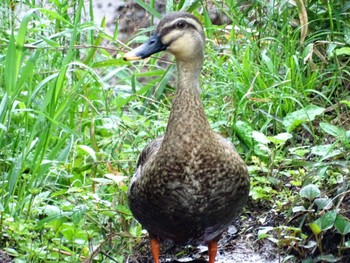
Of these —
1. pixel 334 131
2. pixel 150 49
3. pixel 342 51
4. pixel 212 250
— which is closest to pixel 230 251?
pixel 212 250

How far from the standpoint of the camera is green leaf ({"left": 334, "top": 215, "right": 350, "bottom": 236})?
4.76 meters

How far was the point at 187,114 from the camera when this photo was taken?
4.80 meters

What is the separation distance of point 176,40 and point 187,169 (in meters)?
0.61

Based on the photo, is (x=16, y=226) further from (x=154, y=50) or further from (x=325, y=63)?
(x=325, y=63)

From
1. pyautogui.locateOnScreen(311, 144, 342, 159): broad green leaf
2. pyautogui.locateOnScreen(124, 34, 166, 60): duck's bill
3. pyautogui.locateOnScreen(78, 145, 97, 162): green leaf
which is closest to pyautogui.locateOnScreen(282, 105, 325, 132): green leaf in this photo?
pyautogui.locateOnScreen(311, 144, 342, 159): broad green leaf

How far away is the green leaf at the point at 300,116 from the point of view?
5.91 metres

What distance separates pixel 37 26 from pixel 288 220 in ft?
7.58

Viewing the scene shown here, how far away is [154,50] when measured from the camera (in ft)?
15.9

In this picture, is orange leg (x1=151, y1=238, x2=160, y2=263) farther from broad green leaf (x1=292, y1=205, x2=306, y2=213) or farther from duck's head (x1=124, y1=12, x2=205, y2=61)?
duck's head (x1=124, y1=12, x2=205, y2=61)

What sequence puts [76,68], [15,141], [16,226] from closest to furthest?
[16,226]
[15,141]
[76,68]

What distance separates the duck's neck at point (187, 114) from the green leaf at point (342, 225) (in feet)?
2.35

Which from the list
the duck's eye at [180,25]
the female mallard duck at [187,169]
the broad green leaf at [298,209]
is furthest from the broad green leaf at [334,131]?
the duck's eye at [180,25]

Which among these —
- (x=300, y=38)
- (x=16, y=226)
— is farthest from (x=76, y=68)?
(x=16, y=226)

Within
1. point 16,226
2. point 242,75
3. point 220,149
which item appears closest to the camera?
point 220,149
